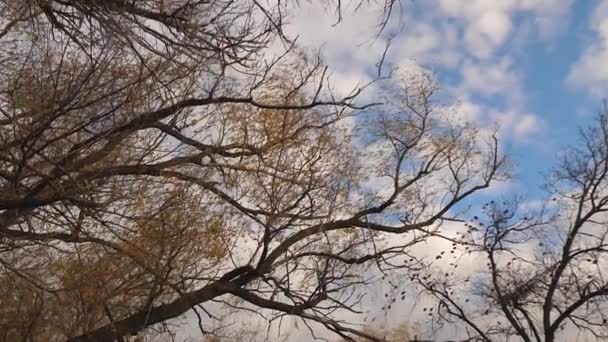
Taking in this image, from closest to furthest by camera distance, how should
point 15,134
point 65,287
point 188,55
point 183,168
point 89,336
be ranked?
1. point 188,55
2. point 15,134
3. point 183,168
4. point 65,287
5. point 89,336

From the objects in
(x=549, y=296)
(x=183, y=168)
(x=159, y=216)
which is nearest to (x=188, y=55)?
(x=159, y=216)

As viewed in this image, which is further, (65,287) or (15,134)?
(65,287)

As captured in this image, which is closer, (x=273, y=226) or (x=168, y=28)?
(x=168, y=28)

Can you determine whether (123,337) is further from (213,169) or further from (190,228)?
(213,169)

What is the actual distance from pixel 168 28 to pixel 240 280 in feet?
26.0

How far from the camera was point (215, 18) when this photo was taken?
5516mm

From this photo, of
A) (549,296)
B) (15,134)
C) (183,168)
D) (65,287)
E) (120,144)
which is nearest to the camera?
(15,134)

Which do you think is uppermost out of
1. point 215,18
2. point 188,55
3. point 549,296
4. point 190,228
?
point 549,296

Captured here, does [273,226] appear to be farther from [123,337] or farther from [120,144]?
[120,144]

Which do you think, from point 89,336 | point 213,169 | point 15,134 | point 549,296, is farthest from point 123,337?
point 549,296

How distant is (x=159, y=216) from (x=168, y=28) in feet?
12.8

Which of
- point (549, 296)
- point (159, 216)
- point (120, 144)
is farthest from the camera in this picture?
point (549, 296)

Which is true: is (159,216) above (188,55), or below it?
above

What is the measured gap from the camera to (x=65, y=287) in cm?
1072
